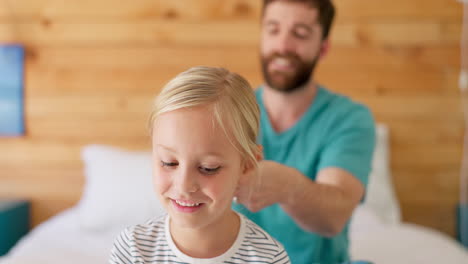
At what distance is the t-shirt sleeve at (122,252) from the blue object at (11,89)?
70.7 inches

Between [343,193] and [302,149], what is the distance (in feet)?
0.76

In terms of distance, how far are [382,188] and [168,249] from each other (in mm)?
1537

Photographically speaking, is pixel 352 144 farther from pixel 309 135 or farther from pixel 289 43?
pixel 289 43

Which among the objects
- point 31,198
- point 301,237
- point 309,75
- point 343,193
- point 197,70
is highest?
point 197,70

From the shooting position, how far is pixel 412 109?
2.28m

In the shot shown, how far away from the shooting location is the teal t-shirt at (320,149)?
1.22 m

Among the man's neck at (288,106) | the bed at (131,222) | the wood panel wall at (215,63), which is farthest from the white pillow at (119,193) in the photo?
the man's neck at (288,106)

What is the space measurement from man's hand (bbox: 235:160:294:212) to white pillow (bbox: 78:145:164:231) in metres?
1.05

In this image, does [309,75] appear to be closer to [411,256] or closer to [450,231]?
[411,256]

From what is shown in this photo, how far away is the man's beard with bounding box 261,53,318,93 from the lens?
4.60ft

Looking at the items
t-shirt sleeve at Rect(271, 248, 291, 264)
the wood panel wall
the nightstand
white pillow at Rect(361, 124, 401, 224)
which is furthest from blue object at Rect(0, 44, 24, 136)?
t-shirt sleeve at Rect(271, 248, 291, 264)

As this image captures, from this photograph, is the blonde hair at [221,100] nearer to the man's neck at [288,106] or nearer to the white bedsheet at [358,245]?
the man's neck at [288,106]

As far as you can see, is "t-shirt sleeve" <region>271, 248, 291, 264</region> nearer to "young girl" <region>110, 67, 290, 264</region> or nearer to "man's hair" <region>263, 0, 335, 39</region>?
"young girl" <region>110, 67, 290, 264</region>

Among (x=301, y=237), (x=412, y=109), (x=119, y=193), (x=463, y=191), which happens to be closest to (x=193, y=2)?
(x=119, y=193)
